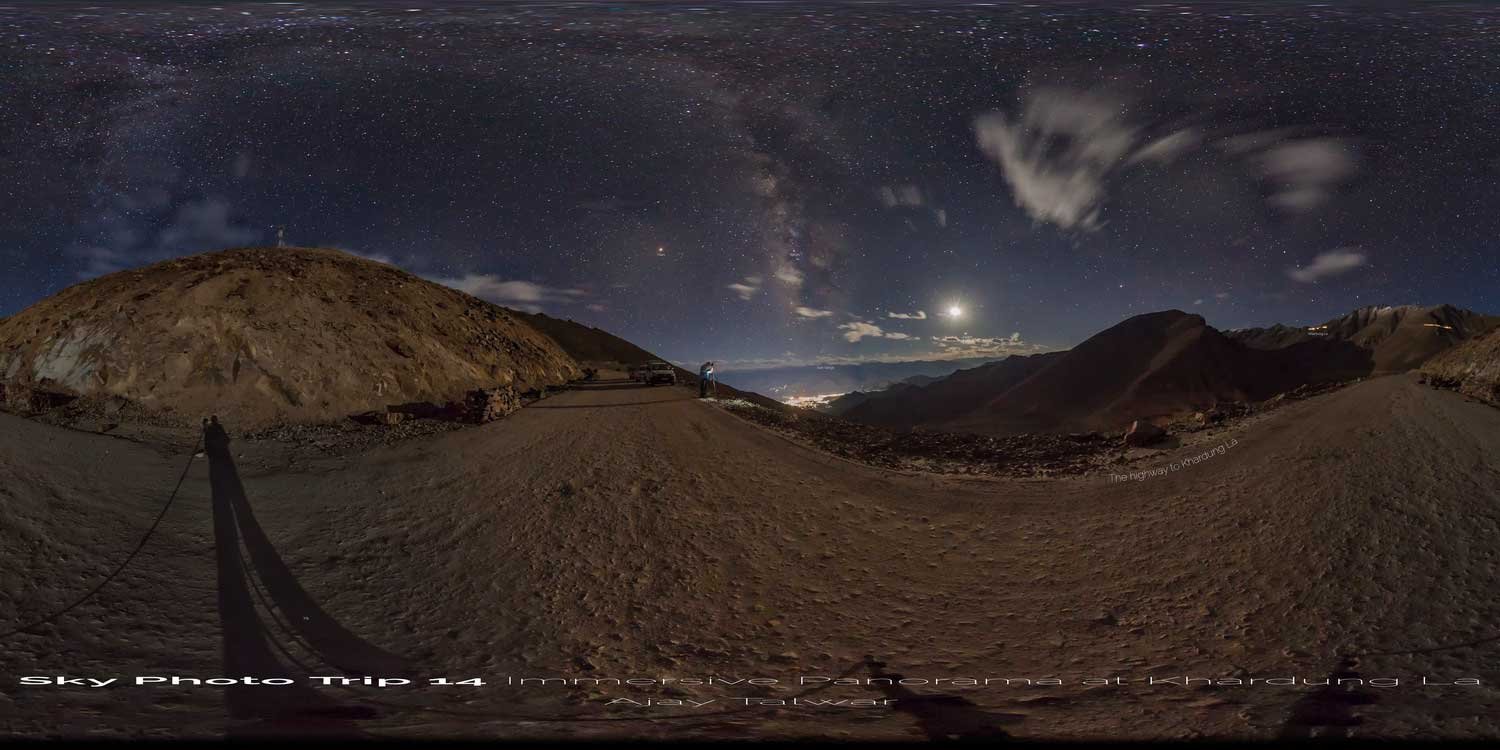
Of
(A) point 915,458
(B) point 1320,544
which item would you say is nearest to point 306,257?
(A) point 915,458

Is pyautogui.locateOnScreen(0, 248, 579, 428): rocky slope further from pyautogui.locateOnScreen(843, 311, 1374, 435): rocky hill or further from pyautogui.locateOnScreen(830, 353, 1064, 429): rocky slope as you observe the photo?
pyautogui.locateOnScreen(830, 353, 1064, 429): rocky slope

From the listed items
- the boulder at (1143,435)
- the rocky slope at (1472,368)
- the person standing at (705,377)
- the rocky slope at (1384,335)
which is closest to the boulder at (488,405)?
the person standing at (705,377)

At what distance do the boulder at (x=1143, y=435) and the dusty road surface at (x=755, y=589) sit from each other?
767mm

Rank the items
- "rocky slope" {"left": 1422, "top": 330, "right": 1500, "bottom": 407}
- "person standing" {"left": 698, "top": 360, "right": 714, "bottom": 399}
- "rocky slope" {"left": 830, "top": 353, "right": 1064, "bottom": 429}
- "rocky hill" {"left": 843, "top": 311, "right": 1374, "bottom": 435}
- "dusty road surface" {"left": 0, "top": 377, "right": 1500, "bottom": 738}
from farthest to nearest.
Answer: "rocky slope" {"left": 830, "top": 353, "right": 1064, "bottom": 429}
"rocky hill" {"left": 843, "top": 311, "right": 1374, "bottom": 435}
"person standing" {"left": 698, "top": 360, "right": 714, "bottom": 399}
"rocky slope" {"left": 1422, "top": 330, "right": 1500, "bottom": 407}
"dusty road surface" {"left": 0, "top": 377, "right": 1500, "bottom": 738}

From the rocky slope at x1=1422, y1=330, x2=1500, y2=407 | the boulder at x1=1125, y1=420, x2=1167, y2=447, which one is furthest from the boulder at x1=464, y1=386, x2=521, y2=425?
the rocky slope at x1=1422, y1=330, x2=1500, y2=407

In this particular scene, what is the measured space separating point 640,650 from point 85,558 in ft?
17.6

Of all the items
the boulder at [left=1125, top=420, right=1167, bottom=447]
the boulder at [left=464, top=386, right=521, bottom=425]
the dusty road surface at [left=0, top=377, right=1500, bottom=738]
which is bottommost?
the dusty road surface at [left=0, top=377, right=1500, bottom=738]

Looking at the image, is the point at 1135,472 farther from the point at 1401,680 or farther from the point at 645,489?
the point at 645,489

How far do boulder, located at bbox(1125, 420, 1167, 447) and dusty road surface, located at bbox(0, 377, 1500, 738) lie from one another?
77cm

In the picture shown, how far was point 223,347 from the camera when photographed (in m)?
7.06

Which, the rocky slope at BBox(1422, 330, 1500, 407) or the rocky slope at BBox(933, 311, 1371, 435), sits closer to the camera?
the rocky slope at BBox(1422, 330, 1500, 407)

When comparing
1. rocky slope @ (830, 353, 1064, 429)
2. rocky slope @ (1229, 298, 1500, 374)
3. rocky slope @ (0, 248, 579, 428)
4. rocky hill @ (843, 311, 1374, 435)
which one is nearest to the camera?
rocky slope @ (0, 248, 579, 428)

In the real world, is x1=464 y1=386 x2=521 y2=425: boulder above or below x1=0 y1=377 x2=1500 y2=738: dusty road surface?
above

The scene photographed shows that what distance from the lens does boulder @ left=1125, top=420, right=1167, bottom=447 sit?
8969mm
